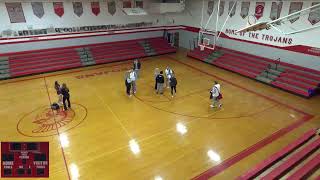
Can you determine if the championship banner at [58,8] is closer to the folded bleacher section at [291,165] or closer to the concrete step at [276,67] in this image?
the concrete step at [276,67]

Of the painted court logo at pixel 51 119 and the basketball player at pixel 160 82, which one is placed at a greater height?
the basketball player at pixel 160 82

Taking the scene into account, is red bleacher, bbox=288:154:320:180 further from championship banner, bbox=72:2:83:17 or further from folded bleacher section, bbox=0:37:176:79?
championship banner, bbox=72:2:83:17

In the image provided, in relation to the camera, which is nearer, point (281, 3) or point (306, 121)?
point (306, 121)

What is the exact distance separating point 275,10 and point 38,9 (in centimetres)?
1573

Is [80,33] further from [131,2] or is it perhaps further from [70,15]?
[131,2]

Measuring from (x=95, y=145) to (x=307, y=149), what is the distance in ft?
22.7

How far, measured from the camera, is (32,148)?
187 inches

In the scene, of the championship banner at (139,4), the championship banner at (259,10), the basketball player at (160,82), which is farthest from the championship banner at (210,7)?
the basketball player at (160,82)

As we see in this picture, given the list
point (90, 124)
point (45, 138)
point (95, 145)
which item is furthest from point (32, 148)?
point (90, 124)

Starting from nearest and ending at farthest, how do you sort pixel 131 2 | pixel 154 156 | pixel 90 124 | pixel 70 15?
pixel 154 156
pixel 90 124
pixel 70 15
pixel 131 2

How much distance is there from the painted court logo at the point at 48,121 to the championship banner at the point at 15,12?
830cm

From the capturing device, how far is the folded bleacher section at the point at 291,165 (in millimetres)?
6156

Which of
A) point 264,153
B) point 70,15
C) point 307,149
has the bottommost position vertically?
point 264,153
